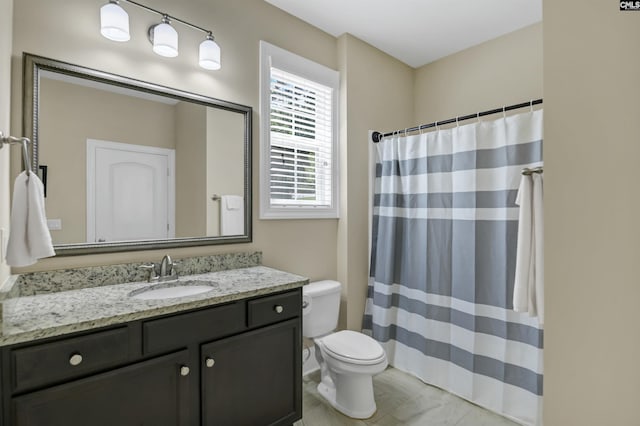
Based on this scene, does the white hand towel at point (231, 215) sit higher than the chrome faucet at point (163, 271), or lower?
higher

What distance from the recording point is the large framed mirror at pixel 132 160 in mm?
1513

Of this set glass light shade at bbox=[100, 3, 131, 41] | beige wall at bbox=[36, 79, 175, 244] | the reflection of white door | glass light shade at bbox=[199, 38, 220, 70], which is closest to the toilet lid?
the reflection of white door

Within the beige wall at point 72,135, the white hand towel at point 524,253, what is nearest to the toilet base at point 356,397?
the white hand towel at point 524,253

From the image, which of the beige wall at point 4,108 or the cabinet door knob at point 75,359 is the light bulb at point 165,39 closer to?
the beige wall at point 4,108

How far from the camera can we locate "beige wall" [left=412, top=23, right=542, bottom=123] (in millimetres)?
2494

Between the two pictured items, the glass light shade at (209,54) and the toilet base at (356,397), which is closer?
the glass light shade at (209,54)

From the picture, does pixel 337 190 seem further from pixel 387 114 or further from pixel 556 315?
pixel 556 315

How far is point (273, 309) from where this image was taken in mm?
1648

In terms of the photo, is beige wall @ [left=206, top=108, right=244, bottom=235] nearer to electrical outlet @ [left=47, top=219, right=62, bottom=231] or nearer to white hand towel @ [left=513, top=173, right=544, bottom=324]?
electrical outlet @ [left=47, top=219, right=62, bottom=231]

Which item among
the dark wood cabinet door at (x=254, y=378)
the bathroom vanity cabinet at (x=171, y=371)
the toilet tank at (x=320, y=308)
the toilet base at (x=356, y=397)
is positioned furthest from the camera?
the toilet tank at (x=320, y=308)

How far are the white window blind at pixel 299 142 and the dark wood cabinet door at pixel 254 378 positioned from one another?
98cm

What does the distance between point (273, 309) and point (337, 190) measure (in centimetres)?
128

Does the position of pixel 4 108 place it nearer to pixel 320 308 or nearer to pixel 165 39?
pixel 165 39

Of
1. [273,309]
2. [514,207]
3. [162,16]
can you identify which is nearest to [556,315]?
[273,309]
